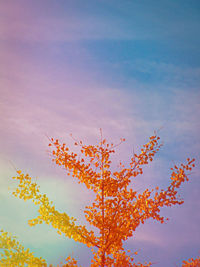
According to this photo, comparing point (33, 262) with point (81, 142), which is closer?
point (33, 262)

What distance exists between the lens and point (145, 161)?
12.0 meters

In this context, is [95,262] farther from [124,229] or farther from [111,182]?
[111,182]

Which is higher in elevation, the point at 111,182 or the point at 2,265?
the point at 111,182

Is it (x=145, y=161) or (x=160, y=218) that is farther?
(x=145, y=161)

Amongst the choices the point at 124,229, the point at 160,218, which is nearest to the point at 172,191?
the point at 160,218

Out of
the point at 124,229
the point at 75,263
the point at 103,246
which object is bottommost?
the point at 75,263

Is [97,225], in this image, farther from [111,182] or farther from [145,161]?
[145,161]

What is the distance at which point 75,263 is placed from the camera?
11711mm

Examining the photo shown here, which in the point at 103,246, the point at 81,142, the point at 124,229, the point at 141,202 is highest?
the point at 81,142

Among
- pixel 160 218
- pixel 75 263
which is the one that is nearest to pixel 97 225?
pixel 75 263

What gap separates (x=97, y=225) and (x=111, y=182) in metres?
1.87

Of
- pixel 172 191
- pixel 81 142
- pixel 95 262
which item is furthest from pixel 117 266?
pixel 81 142

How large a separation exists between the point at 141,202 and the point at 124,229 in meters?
1.28

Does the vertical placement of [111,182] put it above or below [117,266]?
above
